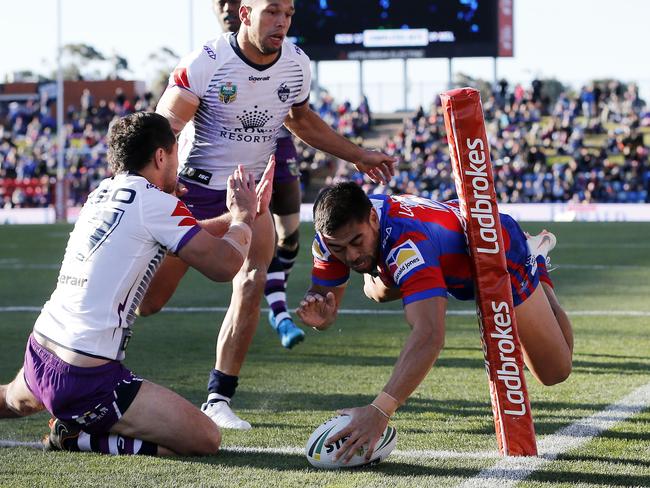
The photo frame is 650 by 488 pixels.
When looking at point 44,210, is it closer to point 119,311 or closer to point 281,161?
point 281,161

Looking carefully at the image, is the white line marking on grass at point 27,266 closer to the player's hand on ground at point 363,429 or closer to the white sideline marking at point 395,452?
the white sideline marking at point 395,452

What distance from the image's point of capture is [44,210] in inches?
1227

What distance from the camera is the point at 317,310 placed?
5.15 meters

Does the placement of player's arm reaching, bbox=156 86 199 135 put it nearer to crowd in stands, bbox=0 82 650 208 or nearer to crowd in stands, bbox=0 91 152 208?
crowd in stands, bbox=0 82 650 208

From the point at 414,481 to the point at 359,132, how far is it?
37.8 meters

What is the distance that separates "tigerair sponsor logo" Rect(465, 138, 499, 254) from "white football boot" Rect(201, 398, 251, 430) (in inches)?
62.9

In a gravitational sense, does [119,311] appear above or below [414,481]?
above

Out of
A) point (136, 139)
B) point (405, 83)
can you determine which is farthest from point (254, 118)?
point (405, 83)

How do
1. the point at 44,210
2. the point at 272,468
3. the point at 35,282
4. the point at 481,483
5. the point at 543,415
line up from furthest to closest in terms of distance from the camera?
the point at 44,210 < the point at 35,282 < the point at 543,415 < the point at 272,468 < the point at 481,483

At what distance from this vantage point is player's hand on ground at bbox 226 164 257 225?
5121 millimetres

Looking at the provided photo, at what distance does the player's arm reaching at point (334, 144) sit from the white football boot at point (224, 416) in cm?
154

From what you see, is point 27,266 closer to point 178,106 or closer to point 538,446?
point 178,106

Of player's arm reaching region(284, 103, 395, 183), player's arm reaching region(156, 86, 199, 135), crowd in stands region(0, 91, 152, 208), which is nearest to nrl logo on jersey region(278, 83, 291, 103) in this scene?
player's arm reaching region(284, 103, 395, 183)

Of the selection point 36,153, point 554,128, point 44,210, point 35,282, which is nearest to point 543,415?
point 35,282
